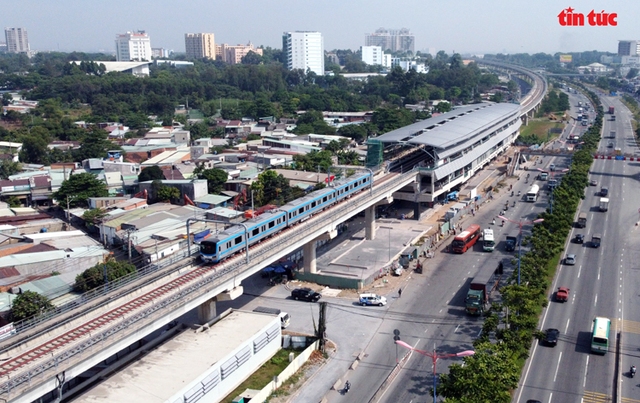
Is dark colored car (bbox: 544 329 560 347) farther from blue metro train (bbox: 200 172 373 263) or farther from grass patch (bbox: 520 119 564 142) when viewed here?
grass patch (bbox: 520 119 564 142)

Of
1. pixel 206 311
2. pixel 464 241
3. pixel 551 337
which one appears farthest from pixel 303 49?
pixel 551 337

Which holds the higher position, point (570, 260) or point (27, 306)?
point (27, 306)

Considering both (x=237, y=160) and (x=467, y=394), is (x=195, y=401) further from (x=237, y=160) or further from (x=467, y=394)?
(x=237, y=160)

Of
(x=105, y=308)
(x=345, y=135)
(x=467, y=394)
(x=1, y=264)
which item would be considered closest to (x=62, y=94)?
(x=345, y=135)

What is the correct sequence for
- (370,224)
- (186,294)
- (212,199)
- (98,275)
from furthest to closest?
(212,199)
(370,224)
(98,275)
(186,294)

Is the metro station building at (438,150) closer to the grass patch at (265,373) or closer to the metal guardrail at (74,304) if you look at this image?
the metal guardrail at (74,304)

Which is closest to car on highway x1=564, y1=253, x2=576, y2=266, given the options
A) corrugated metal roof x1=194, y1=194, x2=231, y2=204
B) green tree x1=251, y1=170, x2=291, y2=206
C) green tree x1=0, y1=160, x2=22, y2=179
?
green tree x1=251, y1=170, x2=291, y2=206

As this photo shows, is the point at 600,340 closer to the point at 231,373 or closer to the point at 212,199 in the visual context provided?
the point at 231,373

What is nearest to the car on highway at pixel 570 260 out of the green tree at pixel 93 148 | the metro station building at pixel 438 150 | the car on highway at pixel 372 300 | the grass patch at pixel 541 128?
the car on highway at pixel 372 300
